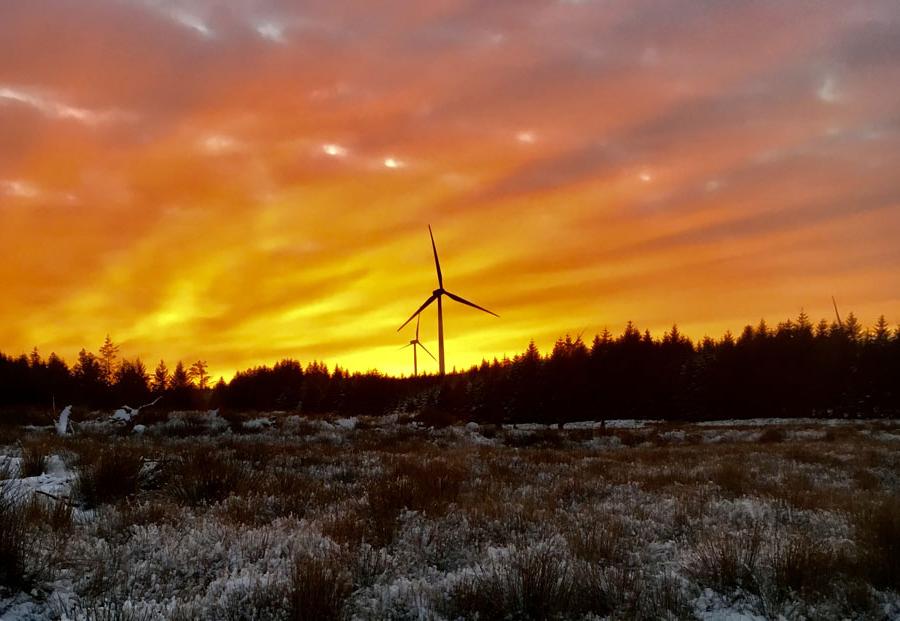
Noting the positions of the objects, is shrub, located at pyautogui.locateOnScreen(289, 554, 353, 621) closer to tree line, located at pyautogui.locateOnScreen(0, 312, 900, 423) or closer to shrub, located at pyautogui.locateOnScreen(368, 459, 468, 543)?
shrub, located at pyautogui.locateOnScreen(368, 459, 468, 543)

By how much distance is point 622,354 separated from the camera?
7594 centimetres

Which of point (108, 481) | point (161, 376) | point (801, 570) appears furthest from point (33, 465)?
point (161, 376)

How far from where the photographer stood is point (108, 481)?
27.6ft

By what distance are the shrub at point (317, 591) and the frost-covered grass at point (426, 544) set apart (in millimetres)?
16

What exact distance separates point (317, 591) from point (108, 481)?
5.85 meters

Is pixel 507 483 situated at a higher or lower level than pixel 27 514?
lower

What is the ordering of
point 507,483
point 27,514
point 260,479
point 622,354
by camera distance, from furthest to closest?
point 622,354 < point 507,483 < point 260,479 < point 27,514

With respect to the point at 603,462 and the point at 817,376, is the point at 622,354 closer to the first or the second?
the point at 817,376

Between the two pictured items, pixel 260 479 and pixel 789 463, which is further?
pixel 789 463

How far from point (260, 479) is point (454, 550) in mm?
4769

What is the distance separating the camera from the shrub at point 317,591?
13.9 feet

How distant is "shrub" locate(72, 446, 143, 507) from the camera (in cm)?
809

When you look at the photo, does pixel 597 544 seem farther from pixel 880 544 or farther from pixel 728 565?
pixel 880 544

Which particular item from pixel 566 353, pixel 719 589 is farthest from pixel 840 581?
pixel 566 353
